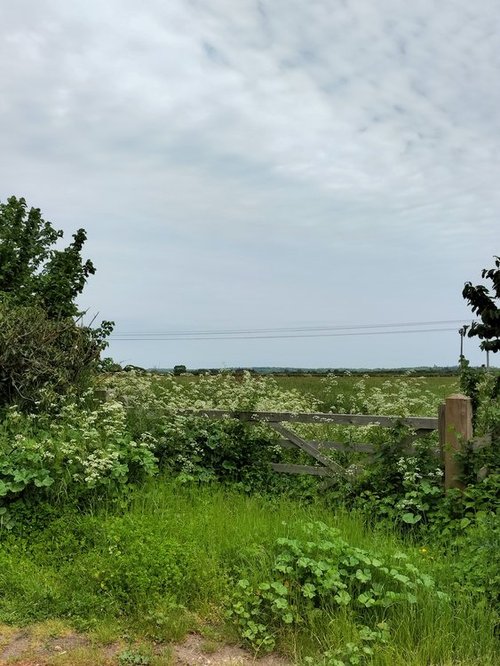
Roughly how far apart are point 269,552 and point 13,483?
2.74m

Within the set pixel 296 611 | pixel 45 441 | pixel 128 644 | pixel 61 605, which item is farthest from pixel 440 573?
pixel 45 441

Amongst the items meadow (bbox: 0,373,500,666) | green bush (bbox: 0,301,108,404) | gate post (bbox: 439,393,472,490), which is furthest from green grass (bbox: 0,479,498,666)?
green bush (bbox: 0,301,108,404)

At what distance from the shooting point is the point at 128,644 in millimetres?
3697

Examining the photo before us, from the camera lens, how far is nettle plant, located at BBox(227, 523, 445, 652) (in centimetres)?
371

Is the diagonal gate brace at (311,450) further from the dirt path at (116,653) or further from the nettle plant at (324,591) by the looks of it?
the dirt path at (116,653)

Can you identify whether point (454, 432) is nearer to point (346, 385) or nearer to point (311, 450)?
point (311, 450)

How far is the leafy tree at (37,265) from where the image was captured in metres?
10.5

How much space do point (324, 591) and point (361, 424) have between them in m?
3.49

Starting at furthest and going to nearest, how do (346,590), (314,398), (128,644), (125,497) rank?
(314,398) → (125,497) → (346,590) → (128,644)

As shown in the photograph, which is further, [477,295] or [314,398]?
[314,398]

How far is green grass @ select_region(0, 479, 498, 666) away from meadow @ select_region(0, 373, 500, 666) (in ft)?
0.04

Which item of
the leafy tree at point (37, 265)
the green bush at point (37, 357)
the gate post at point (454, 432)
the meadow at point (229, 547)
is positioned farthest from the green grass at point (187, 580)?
the leafy tree at point (37, 265)

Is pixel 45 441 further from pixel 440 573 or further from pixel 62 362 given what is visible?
pixel 440 573

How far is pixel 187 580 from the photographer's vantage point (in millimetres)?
4176
